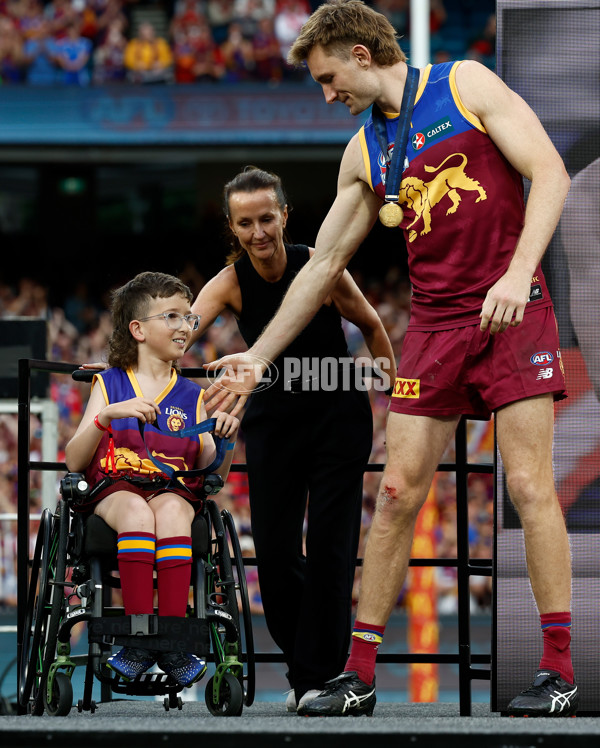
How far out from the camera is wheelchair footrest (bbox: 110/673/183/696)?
309cm

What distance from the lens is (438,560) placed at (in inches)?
160

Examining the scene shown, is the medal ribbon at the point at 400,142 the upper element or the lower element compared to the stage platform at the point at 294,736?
upper

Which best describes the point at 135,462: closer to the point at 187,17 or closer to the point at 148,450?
the point at 148,450

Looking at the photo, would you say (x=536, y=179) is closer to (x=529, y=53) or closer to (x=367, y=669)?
(x=529, y=53)

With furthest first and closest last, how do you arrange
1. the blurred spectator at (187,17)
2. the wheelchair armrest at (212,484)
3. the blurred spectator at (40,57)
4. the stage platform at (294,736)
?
the blurred spectator at (187,17) → the blurred spectator at (40,57) → the wheelchair armrest at (212,484) → the stage platform at (294,736)

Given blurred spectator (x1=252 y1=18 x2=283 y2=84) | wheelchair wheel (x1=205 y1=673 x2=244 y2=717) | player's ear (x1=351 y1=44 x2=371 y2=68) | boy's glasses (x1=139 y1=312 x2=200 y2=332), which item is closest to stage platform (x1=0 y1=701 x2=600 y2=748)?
wheelchair wheel (x1=205 y1=673 x2=244 y2=717)

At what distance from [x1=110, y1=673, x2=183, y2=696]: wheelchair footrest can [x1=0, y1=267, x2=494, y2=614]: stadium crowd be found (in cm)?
532

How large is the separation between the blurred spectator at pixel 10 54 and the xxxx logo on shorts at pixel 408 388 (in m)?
12.9

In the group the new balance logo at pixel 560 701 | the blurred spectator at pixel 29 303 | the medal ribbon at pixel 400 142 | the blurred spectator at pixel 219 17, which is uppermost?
the blurred spectator at pixel 219 17

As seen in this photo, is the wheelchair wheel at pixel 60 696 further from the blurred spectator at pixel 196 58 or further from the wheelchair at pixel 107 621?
the blurred spectator at pixel 196 58

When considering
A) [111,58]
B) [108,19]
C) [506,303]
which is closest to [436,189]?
[506,303]

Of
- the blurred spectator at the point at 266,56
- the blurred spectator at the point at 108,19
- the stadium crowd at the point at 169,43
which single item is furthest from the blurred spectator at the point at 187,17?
the blurred spectator at the point at 266,56

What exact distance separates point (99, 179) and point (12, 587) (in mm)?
10508

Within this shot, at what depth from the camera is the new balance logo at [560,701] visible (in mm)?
2826
